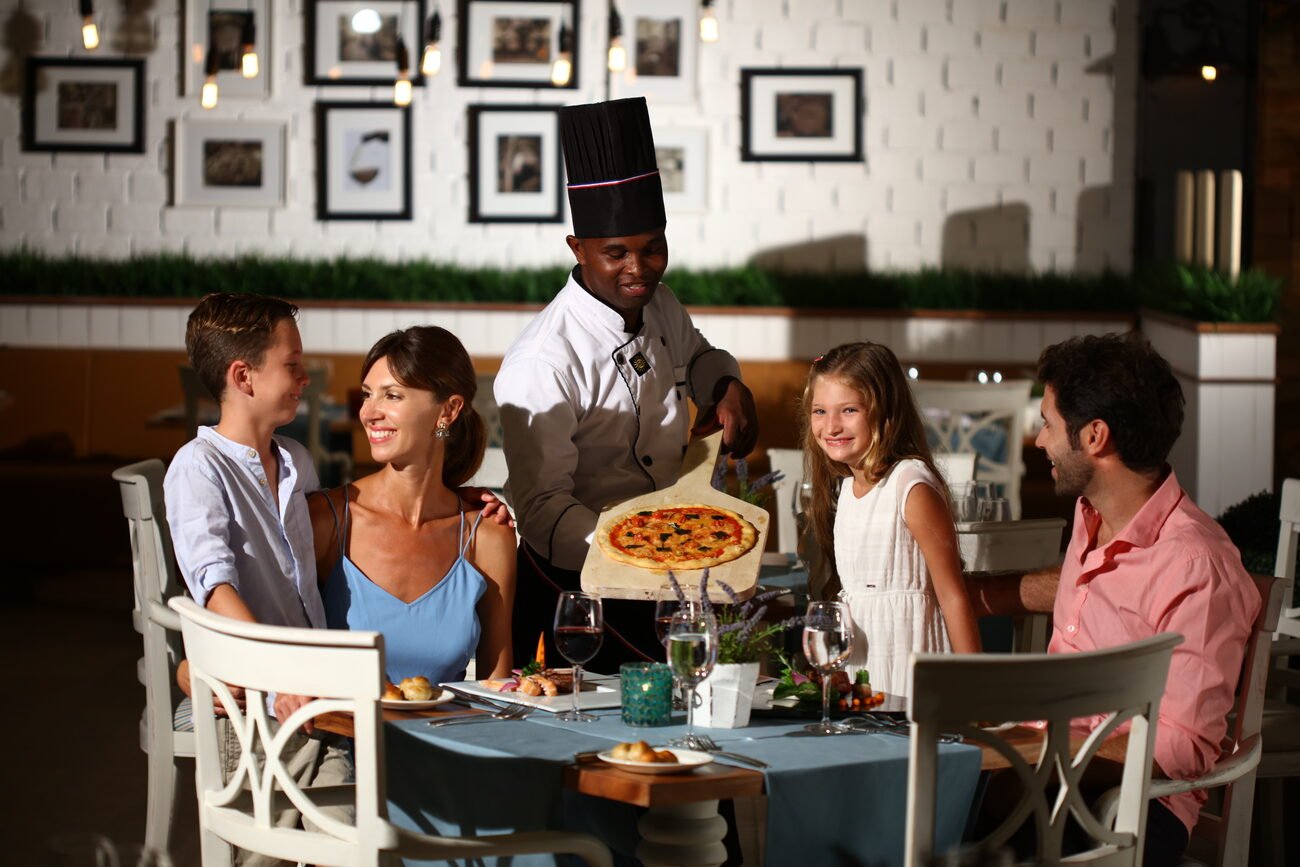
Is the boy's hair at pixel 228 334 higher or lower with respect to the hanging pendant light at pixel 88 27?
lower

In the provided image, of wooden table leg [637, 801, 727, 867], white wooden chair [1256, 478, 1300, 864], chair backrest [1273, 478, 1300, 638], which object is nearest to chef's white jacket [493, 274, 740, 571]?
wooden table leg [637, 801, 727, 867]

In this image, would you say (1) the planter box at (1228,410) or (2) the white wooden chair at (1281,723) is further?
(1) the planter box at (1228,410)

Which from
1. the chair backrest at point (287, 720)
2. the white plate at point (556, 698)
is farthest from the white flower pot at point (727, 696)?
the chair backrest at point (287, 720)

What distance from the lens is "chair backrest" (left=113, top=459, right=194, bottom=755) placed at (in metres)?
3.06

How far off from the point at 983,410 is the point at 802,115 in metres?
2.65

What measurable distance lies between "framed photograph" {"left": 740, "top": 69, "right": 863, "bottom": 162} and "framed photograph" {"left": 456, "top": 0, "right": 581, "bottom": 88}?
Answer: 0.94 meters

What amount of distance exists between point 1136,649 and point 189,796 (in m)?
3.06

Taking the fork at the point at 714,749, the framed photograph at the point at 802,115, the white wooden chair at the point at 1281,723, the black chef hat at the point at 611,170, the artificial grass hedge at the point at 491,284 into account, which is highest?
the framed photograph at the point at 802,115

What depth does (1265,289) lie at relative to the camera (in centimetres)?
641

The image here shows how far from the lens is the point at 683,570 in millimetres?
2586

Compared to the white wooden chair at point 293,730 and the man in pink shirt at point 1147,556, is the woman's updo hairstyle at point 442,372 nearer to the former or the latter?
the white wooden chair at point 293,730

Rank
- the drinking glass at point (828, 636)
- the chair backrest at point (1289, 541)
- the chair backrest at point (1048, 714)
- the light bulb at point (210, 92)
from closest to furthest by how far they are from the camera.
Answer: the chair backrest at point (1048, 714) → the drinking glass at point (828, 636) → the chair backrest at point (1289, 541) → the light bulb at point (210, 92)

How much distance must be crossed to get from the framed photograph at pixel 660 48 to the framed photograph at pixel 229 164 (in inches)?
70.0

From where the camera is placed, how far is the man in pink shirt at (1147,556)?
2.35 meters
